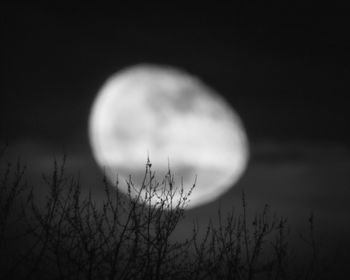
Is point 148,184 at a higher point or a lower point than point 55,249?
higher

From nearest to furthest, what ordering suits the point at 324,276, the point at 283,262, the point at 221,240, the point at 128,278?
1. the point at 128,278
2. the point at 324,276
3. the point at 283,262
4. the point at 221,240

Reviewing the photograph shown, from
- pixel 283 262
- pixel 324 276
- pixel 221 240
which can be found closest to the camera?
pixel 324 276

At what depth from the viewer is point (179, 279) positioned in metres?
14.4

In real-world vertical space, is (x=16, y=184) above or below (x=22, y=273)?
above

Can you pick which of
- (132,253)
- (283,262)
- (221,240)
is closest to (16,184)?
(132,253)

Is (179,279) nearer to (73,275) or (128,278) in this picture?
(128,278)

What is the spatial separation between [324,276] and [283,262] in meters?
1.25

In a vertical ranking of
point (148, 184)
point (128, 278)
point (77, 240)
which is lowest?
point (128, 278)

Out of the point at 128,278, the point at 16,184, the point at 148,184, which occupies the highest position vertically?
the point at 148,184

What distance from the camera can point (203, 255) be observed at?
15312mm

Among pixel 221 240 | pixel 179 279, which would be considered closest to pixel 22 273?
pixel 179 279

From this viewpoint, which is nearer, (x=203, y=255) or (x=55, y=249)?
(x=55, y=249)

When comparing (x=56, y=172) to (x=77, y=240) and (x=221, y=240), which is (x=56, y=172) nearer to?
(x=77, y=240)

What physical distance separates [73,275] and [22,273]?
1.27m
